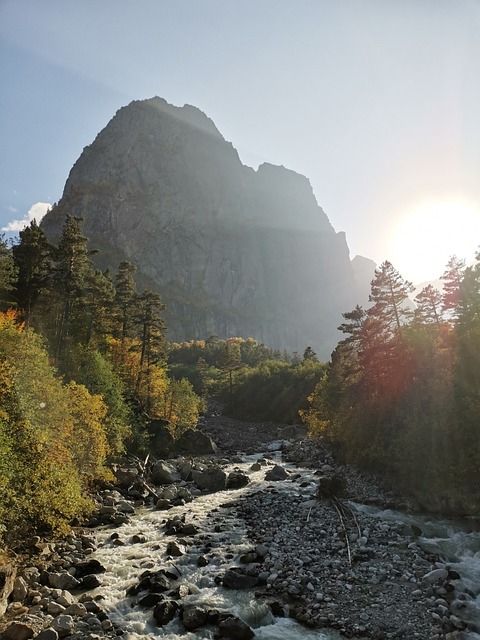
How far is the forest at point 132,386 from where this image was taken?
19.2m

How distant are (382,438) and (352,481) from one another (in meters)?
4.29

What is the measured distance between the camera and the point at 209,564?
17469 mm

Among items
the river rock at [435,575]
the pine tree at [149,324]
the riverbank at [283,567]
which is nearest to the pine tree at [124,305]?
the pine tree at [149,324]

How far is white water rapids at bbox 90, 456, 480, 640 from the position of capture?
12.8 metres

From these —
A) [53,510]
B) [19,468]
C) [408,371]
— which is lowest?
[53,510]

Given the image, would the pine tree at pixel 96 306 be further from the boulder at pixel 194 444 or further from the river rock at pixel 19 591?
the river rock at pixel 19 591

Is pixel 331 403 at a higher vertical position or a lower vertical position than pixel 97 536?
higher

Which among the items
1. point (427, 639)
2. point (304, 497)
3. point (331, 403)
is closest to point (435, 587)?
point (427, 639)

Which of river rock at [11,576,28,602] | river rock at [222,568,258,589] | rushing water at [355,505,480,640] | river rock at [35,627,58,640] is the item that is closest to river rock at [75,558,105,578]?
river rock at [11,576,28,602]

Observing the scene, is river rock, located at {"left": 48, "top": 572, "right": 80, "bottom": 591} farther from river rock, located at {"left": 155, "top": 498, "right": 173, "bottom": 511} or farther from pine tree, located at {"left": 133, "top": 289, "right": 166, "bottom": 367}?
pine tree, located at {"left": 133, "top": 289, "right": 166, "bottom": 367}

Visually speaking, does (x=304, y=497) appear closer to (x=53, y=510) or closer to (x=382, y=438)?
(x=382, y=438)

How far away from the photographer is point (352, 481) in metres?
32.3

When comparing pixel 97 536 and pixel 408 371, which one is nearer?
pixel 97 536

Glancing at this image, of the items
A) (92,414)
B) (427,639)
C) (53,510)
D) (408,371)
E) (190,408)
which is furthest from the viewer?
(190,408)
